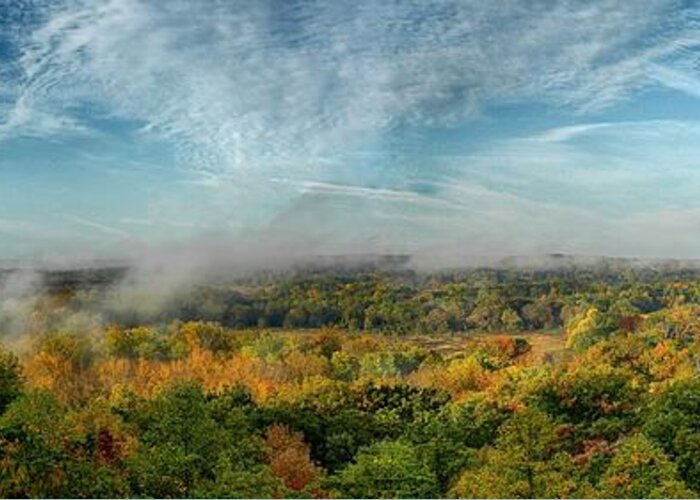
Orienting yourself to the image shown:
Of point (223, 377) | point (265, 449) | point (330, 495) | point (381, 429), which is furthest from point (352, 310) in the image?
point (330, 495)

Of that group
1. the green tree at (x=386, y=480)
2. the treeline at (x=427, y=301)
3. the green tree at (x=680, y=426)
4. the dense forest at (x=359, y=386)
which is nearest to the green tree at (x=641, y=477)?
the dense forest at (x=359, y=386)

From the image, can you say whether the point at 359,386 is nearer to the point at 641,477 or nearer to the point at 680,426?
the point at 680,426

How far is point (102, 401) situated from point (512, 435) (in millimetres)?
7892

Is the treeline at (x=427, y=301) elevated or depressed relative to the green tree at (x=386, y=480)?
elevated

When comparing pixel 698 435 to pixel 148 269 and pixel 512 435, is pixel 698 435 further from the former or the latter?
pixel 148 269

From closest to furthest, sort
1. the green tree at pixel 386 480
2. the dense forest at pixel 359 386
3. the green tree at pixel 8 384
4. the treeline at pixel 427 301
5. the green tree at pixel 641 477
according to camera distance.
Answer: the green tree at pixel 641 477
the green tree at pixel 386 480
the dense forest at pixel 359 386
the green tree at pixel 8 384
the treeline at pixel 427 301

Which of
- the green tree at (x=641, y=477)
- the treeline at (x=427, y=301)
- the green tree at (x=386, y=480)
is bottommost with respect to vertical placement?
the green tree at (x=386, y=480)

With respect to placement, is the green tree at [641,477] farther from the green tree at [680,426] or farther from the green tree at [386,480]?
the green tree at [386,480]

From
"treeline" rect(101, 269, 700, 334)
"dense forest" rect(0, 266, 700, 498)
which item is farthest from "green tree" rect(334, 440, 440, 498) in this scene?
"treeline" rect(101, 269, 700, 334)

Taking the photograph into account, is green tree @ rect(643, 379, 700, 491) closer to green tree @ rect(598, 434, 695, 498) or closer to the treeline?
green tree @ rect(598, 434, 695, 498)

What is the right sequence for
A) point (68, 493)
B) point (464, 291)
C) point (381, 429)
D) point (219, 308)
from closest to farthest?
1. point (68, 493)
2. point (381, 429)
3. point (219, 308)
4. point (464, 291)

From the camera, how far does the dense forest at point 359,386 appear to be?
29.2ft

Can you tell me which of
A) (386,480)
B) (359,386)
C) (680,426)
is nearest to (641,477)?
(386,480)

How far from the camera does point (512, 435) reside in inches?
416
